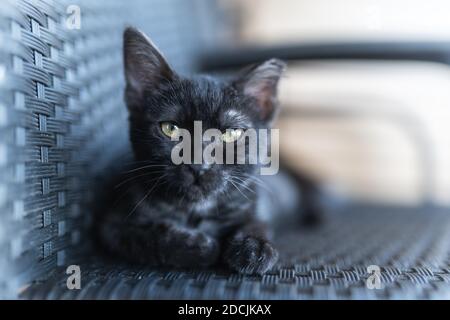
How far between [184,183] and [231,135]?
0.15 meters

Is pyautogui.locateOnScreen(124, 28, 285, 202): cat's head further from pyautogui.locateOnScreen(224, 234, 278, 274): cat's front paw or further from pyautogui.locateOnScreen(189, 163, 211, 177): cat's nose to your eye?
pyautogui.locateOnScreen(224, 234, 278, 274): cat's front paw

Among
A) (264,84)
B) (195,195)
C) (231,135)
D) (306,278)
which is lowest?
(306,278)

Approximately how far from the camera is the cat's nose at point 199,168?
842 mm

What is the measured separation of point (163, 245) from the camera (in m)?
0.85

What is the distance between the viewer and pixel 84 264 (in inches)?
32.6

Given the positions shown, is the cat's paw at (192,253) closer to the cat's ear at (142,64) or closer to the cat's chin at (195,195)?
the cat's chin at (195,195)

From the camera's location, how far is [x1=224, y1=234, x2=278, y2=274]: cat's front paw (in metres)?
0.78

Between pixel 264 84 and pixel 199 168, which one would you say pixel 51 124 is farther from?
pixel 264 84

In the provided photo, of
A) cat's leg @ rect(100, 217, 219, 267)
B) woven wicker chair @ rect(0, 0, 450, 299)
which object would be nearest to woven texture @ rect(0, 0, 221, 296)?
woven wicker chair @ rect(0, 0, 450, 299)

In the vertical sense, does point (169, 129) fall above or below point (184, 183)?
above

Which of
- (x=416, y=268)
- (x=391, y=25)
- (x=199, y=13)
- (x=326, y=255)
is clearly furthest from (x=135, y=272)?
(x=391, y=25)

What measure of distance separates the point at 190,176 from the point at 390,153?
2.08 metres

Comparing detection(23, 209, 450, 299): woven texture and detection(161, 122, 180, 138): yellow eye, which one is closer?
detection(23, 209, 450, 299): woven texture

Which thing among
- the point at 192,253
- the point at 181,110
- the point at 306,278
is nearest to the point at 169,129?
the point at 181,110
